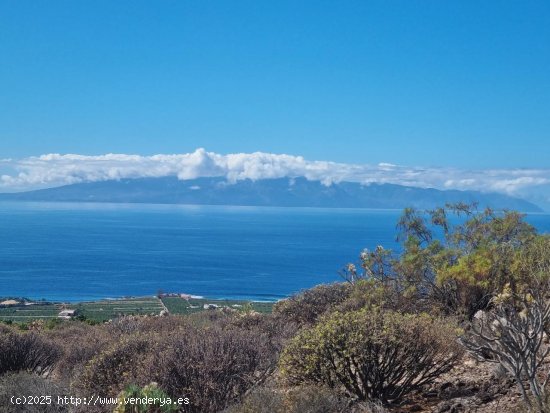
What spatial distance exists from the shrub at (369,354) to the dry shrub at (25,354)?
7025 mm

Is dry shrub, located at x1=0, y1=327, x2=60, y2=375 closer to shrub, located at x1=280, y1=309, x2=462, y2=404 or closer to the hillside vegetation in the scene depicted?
the hillside vegetation

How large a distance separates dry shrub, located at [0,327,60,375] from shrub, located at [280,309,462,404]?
7.03m

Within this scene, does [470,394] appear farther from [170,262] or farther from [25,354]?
[170,262]

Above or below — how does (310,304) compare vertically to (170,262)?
above

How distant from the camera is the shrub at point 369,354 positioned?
760 centimetres

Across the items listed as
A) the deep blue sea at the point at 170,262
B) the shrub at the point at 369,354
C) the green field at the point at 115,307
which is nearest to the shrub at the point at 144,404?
the shrub at the point at 369,354

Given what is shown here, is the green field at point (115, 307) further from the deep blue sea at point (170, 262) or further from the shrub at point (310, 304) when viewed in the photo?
the shrub at point (310, 304)

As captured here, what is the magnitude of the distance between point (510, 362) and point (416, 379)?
2.70 metres

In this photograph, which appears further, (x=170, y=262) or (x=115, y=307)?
(x=170, y=262)

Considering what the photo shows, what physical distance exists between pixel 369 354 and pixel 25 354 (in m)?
8.41

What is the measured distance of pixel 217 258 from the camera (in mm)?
112750

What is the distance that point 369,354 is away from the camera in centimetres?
761

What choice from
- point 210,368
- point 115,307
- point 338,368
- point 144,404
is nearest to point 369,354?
point 338,368

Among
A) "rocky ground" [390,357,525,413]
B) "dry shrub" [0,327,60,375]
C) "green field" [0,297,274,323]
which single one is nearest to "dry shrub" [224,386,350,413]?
"rocky ground" [390,357,525,413]
